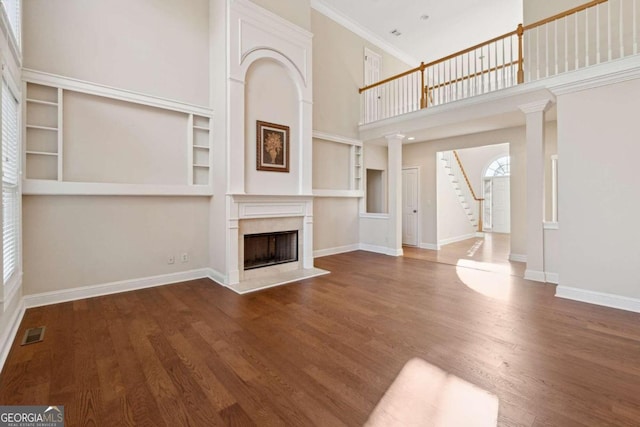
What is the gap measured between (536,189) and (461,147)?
274cm

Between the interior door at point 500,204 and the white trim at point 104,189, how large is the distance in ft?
34.2

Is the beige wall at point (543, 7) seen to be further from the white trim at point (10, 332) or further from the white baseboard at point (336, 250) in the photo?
the white trim at point (10, 332)

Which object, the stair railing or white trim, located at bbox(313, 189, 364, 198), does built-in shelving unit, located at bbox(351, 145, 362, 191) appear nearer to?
white trim, located at bbox(313, 189, 364, 198)

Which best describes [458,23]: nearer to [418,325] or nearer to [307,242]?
[307,242]

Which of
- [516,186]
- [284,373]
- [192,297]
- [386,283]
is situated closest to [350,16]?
[516,186]

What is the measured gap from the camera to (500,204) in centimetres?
1062

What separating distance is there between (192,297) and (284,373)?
2185 mm

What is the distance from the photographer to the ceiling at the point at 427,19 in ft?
21.4

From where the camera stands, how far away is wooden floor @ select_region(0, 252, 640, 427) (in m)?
1.72

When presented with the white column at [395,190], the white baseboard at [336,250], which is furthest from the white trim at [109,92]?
the white column at [395,190]

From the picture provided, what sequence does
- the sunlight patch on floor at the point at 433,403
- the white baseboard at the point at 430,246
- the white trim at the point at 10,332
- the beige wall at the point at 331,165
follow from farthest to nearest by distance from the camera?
the white baseboard at the point at 430,246
the beige wall at the point at 331,165
the white trim at the point at 10,332
the sunlight patch on floor at the point at 433,403

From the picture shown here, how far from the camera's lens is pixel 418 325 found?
2893mm

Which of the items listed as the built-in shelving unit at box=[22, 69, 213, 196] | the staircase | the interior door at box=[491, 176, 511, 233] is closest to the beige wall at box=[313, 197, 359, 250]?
the staircase

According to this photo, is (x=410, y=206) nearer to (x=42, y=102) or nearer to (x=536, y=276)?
(x=536, y=276)
